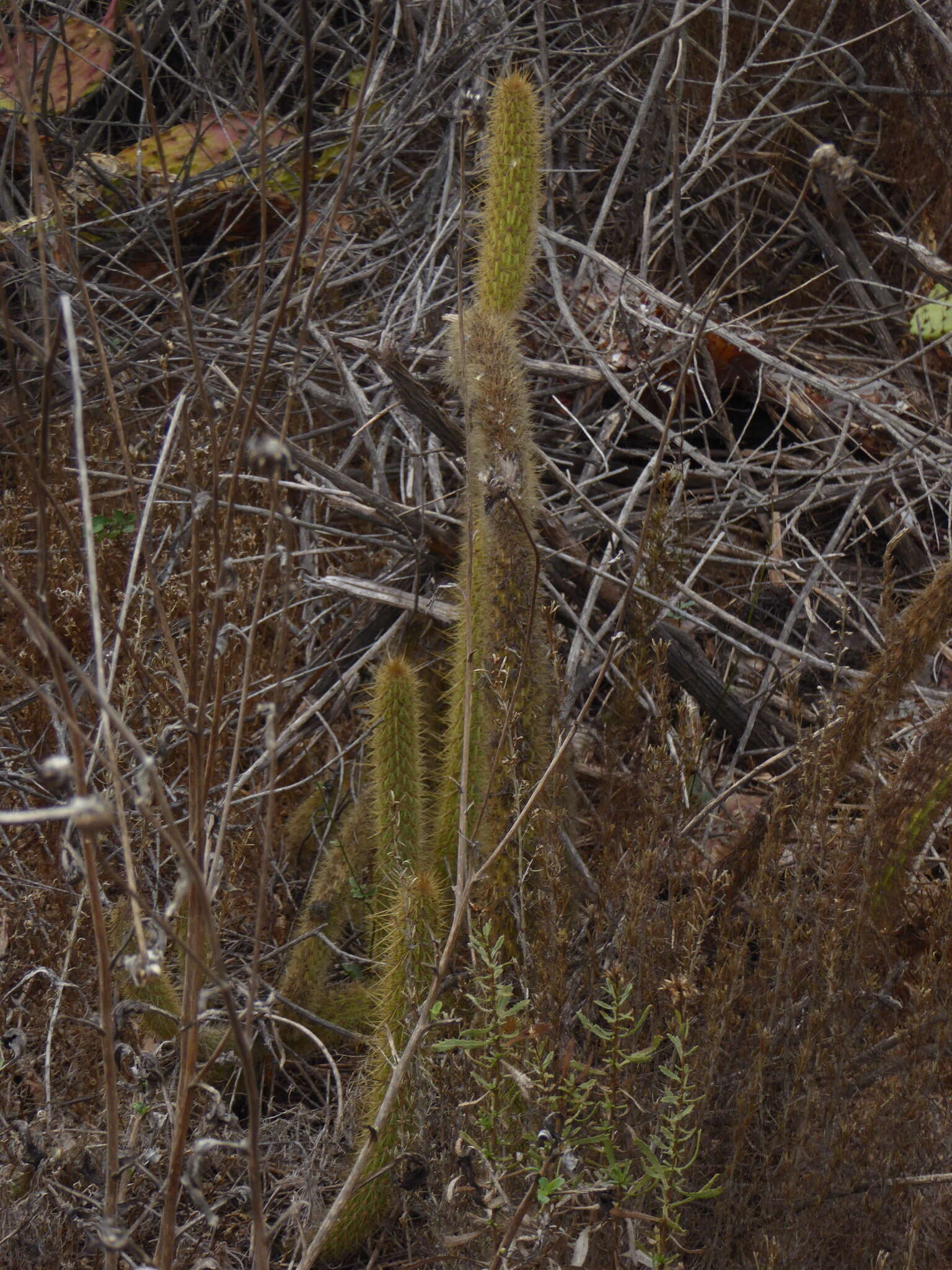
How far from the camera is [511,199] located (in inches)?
99.7

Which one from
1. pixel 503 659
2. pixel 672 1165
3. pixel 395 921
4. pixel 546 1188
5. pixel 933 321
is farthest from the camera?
pixel 933 321

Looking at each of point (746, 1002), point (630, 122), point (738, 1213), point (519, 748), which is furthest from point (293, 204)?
point (738, 1213)

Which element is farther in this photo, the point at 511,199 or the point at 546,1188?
the point at 511,199

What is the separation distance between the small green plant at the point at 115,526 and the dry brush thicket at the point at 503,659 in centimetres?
3

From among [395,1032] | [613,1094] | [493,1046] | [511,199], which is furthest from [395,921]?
[511,199]

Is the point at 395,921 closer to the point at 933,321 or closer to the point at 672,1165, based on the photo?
the point at 672,1165

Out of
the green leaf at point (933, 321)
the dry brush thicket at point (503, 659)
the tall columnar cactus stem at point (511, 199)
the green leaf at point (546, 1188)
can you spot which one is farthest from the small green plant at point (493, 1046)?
the green leaf at point (933, 321)

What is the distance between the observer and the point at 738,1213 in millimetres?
1855

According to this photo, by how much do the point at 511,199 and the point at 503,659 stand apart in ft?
3.70

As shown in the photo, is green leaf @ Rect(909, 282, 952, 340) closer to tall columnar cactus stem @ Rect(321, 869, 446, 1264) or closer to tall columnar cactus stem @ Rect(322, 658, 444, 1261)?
tall columnar cactus stem @ Rect(322, 658, 444, 1261)

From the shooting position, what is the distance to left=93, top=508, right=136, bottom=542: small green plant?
3297 millimetres

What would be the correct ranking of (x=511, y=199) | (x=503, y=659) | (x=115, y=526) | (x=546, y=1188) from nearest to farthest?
(x=546, y=1188) → (x=503, y=659) → (x=511, y=199) → (x=115, y=526)

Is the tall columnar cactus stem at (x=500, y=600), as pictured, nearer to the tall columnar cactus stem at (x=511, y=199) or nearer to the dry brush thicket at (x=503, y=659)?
the dry brush thicket at (x=503, y=659)

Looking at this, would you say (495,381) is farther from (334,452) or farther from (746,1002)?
(334,452)
